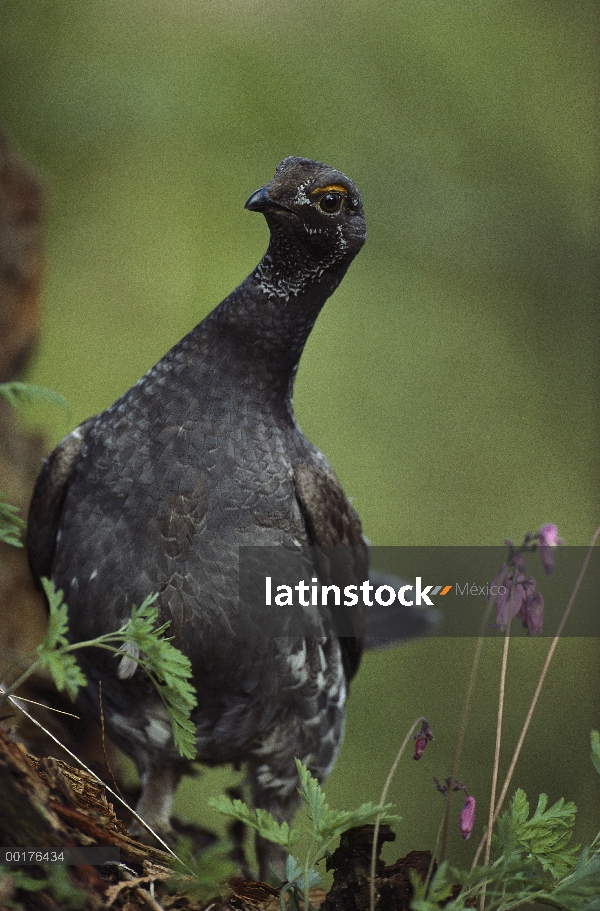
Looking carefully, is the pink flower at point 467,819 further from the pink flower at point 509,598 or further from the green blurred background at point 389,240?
the green blurred background at point 389,240

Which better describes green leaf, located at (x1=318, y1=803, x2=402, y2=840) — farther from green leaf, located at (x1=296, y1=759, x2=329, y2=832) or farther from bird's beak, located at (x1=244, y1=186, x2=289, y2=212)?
Result: bird's beak, located at (x1=244, y1=186, x2=289, y2=212)

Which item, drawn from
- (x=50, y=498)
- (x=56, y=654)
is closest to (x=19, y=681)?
(x=56, y=654)

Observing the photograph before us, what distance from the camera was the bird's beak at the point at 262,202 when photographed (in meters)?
2.00

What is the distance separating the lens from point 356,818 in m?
1.25

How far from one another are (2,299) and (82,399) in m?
0.79

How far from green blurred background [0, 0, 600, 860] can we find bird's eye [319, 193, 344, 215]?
5.60 ft

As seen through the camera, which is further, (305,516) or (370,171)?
(370,171)

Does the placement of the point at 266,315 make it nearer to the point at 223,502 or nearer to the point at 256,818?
the point at 223,502

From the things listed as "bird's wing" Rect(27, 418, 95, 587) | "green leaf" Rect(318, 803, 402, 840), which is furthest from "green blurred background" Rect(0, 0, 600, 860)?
"green leaf" Rect(318, 803, 402, 840)

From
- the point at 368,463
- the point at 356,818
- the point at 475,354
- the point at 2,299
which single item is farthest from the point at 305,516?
the point at 475,354

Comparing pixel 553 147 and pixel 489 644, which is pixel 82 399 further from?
pixel 553 147

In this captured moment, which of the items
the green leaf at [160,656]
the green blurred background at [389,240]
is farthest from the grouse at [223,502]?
the green blurred background at [389,240]

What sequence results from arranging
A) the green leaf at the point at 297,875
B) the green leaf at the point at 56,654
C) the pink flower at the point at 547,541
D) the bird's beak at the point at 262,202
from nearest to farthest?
the green leaf at the point at 56,654
the green leaf at the point at 297,875
the pink flower at the point at 547,541
the bird's beak at the point at 262,202

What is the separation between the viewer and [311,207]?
81.0 inches
